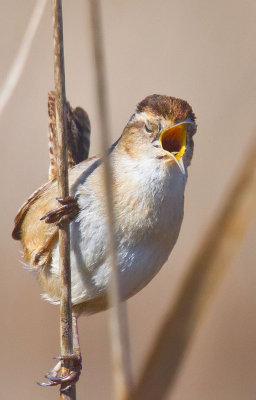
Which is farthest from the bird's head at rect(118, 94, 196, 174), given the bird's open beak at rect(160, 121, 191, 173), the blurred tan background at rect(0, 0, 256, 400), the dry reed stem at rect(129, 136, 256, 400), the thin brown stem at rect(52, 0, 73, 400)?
the blurred tan background at rect(0, 0, 256, 400)

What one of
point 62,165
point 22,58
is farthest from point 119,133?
point 62,165

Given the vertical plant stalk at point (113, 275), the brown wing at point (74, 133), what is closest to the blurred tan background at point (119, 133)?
the brown wing at point (74, 133)

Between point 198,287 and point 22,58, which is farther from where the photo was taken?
point 22,58

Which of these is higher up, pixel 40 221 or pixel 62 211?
pixel 62 211

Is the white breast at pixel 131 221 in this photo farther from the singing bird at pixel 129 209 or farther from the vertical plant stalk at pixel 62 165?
the vertical plant stalk at pixel 62 165

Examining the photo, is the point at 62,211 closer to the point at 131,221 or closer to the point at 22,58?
the point at 131,221

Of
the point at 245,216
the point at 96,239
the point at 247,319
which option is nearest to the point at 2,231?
the point at 247,319
